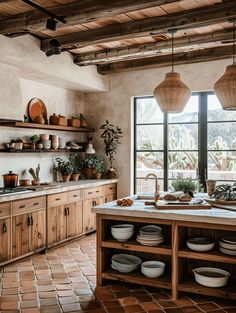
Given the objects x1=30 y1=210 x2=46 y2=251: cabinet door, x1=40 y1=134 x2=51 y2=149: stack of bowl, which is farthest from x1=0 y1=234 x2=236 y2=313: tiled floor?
x1=40 y1=134 x2=51 y2=149: stack of bowl

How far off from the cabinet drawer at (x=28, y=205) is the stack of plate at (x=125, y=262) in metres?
1.52

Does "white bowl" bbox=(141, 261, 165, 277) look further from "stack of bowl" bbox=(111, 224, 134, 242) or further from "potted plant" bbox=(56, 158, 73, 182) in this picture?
"potted plant" bbox=(56, 158, 73, 182)

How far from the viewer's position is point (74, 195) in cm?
574

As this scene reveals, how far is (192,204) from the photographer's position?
12.0 feet

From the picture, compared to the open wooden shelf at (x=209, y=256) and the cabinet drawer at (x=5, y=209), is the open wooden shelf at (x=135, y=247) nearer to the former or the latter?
the open wooden shelf at (x=209, y=256)

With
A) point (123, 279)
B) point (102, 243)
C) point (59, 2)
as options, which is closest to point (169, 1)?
point (59, 2)

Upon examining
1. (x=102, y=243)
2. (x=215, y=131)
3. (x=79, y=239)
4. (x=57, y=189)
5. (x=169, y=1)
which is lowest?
(x=79, y=239)

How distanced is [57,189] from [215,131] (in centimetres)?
302

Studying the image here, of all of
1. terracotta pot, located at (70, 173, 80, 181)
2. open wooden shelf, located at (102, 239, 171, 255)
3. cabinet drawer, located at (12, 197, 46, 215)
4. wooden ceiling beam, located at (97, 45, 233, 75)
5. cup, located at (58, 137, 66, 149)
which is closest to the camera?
open wooden shelf, located at (102, 239, 171, 255)

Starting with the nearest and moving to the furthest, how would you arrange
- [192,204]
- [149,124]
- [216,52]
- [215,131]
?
[192,204]
[216,52]
[215,131]
[149,124]

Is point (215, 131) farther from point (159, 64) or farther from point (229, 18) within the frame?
point (229, 18)

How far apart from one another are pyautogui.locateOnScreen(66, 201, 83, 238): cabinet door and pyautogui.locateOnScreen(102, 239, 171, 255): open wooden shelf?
6.48 ft

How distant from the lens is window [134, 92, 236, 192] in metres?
6.26

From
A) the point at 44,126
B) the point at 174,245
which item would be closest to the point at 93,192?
the point at 44,126
